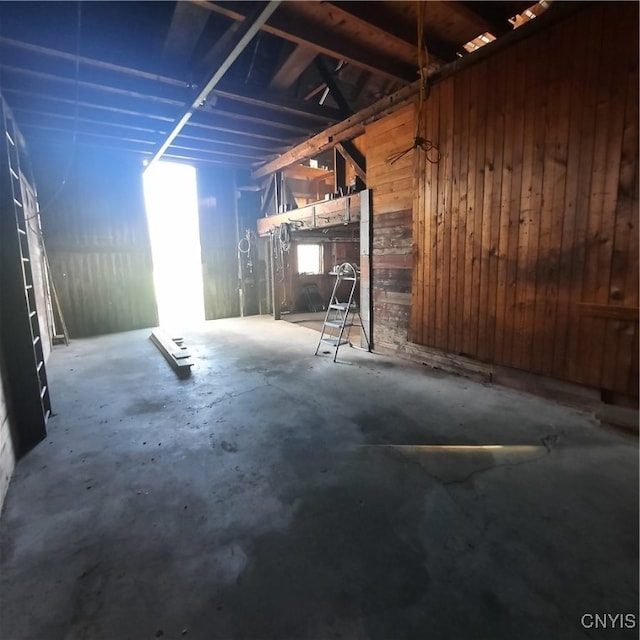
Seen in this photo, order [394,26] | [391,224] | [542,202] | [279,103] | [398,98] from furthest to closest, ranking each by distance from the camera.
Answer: [279,103]
[391,224]
[398,98]
[394,26]
[542,202]

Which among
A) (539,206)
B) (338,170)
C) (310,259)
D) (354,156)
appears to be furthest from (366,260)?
(310,259)

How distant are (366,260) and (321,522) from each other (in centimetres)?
394

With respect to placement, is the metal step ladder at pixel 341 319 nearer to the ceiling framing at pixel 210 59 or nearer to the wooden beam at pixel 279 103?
the wooden beam at pixel 279 103

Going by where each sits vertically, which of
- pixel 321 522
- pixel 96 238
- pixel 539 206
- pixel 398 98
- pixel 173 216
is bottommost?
pixel 321 522

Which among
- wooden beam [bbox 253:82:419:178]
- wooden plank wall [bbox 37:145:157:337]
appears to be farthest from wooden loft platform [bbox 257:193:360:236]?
wooden plank wall [bbox 37:145:157:337]

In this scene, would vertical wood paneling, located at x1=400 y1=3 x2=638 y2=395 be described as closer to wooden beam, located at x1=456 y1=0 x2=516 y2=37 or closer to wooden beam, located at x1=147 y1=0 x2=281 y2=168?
wooden beam, located at x1=456 y1=0 x2=516 y2=37

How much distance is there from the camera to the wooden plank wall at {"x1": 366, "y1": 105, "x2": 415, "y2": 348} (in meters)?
4.49

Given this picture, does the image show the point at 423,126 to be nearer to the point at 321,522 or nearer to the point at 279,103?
the point at 279,103

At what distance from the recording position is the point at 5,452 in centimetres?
221

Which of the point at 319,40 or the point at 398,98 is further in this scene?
the point at 398,98

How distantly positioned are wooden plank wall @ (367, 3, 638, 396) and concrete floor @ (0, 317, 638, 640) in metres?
0.72

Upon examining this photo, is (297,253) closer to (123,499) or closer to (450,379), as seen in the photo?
(450,379)

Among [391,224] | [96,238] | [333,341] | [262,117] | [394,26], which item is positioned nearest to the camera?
[394,26]

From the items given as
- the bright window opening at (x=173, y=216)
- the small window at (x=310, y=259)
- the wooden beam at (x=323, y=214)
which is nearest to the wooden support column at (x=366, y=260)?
the wooden beam at (x=323, y=214)
